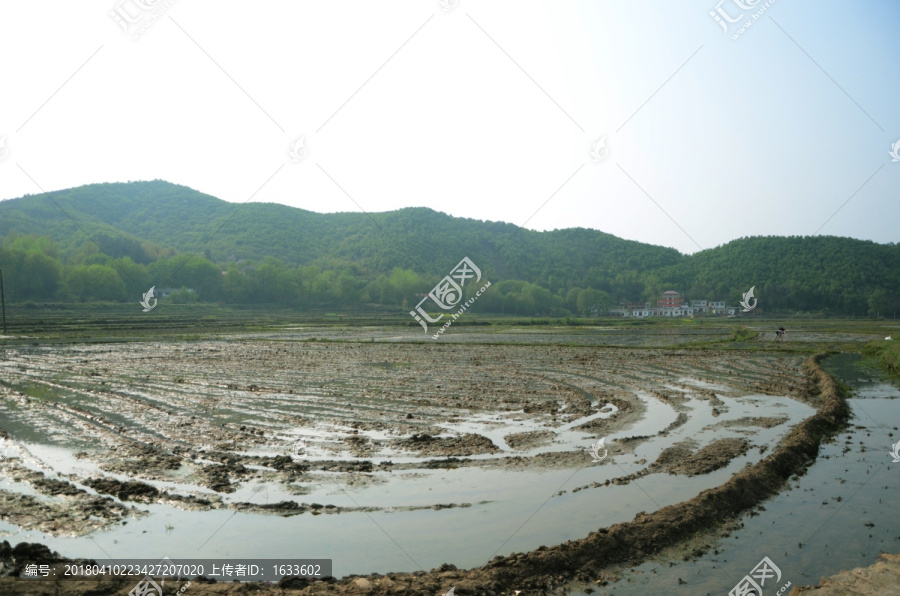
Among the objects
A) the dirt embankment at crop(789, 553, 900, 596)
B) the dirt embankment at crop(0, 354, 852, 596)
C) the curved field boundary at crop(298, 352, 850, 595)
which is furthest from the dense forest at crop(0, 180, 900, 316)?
the dirt embankment at crop(789, 553, 900, 596)

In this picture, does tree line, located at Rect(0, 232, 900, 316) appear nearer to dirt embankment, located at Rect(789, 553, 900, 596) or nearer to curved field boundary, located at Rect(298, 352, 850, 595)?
curved field boundary, located at Rect(298, 352, 850, 595)

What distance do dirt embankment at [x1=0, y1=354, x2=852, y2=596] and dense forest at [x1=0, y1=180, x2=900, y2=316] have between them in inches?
3629

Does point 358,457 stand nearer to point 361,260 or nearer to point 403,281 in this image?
point 403,281

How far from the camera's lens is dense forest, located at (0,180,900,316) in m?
104

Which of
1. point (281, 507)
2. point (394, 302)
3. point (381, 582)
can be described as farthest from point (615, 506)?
point (394, 302)

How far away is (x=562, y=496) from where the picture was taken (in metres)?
8.53

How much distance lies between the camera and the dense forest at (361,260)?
104m

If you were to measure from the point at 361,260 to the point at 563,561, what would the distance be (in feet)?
510

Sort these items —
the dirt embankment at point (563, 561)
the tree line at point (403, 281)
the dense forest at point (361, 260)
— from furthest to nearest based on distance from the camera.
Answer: the dense forest at point (361, 260)
the tree line at point (403, 281)
the dirt embankment at point (563, 561)

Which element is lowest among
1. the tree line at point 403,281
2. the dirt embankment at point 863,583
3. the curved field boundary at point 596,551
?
the dirt embankment at point 863,583

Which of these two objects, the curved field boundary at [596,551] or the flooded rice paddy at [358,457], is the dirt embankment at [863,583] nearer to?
the curved field boundary at [596,551]

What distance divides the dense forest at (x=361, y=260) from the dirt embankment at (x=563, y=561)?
302ft

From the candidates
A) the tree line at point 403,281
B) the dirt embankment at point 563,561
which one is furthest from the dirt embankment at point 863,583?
the tree line at point 403,281

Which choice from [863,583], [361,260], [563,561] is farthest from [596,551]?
[361,260]
